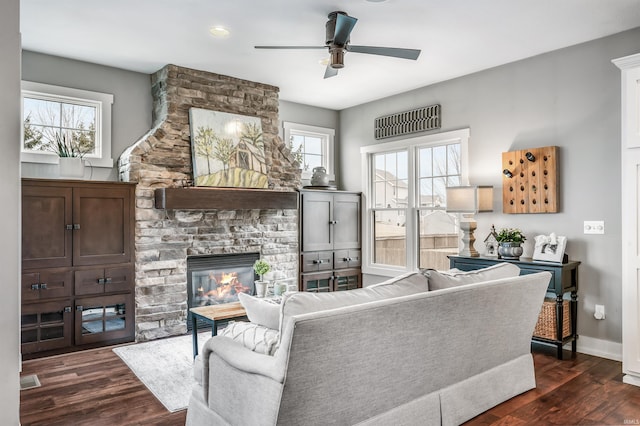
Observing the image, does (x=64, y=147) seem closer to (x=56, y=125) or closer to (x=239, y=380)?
(x=56, y=125)

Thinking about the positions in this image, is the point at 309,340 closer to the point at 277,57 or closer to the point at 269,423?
the point at 269,423

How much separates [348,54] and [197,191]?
207 centimetres

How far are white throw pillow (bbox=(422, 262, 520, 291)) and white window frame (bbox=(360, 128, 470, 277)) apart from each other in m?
2.15

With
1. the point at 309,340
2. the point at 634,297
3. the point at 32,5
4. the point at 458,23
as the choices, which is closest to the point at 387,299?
the point at 309,340

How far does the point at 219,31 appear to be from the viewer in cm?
384

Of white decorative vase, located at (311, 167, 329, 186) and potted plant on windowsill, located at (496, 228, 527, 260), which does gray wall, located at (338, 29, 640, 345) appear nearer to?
potted plant on windowsill, located at (496, 228, 527, 260)

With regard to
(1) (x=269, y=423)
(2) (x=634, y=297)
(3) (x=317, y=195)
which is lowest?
(1) (x=269, y=423)

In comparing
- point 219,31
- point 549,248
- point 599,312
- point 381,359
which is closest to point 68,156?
point 219,31

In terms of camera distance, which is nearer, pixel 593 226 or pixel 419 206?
pixel 593 226

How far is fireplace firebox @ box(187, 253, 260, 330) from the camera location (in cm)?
491

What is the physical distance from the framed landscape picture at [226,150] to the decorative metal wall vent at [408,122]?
1.68 metres

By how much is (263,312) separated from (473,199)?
2992 mm

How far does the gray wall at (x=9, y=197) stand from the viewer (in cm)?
170

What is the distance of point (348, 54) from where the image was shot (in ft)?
14.4
